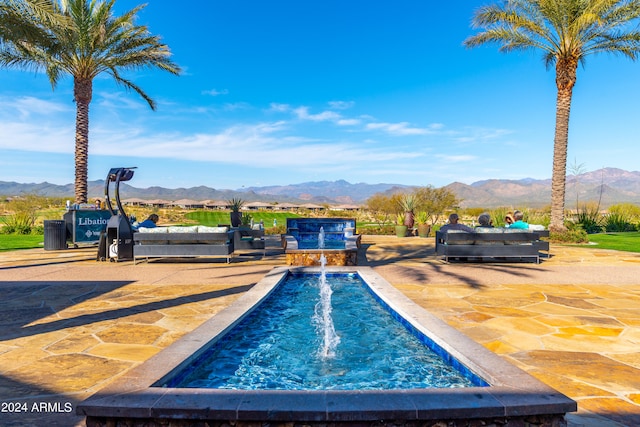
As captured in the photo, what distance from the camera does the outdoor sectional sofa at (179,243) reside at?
9.81 meters

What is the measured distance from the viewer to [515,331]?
4480 mm

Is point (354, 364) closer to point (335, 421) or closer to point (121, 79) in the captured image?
point (335, 421)

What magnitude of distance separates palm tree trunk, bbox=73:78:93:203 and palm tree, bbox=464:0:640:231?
16.9 metres

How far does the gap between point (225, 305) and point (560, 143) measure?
16630mm

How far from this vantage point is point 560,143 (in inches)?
659

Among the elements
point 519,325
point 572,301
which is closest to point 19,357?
point 519,325

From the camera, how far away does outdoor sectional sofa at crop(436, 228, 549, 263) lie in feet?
31.9

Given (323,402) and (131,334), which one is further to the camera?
(131,334)

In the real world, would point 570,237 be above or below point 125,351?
above

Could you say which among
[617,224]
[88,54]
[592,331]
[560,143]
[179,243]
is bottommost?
[592,331]

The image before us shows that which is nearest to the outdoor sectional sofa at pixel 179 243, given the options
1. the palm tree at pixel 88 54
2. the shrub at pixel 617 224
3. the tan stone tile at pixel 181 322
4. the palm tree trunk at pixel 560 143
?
the tan stone tile at pixel 181 322

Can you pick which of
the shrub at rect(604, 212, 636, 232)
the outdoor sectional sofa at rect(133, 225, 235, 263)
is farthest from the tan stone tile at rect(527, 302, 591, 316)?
the shrub at rect(604, 212, 636, 232)

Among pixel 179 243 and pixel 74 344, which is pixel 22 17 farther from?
pixel 74 344

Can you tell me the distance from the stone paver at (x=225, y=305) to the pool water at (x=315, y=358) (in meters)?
0.72
